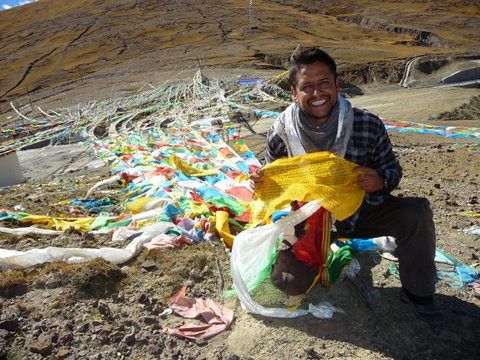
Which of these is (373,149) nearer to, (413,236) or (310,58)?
(413,236)

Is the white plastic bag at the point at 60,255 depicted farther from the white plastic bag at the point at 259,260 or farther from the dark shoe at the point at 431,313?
the dark shoe at the point at 431,313

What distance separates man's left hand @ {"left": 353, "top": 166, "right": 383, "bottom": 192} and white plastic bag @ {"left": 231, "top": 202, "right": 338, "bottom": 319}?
0.88 ft

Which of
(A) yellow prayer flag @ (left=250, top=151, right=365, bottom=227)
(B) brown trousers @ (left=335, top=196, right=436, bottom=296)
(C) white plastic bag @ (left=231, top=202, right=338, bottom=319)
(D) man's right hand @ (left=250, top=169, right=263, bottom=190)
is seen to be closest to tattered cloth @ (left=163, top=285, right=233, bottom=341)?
(C) white plastic bag @ (left=231, top=202, right=338, bottom=319)

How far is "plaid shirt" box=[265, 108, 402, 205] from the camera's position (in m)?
2.35

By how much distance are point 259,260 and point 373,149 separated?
917 mm

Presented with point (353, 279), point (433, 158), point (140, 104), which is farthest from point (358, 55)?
point (353, 279)

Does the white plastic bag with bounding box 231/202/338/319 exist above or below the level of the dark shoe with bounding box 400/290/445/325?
above

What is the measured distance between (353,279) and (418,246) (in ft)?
1.74

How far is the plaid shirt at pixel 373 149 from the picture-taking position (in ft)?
7.70

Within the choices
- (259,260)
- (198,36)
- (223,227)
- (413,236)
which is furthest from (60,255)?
(198,36)

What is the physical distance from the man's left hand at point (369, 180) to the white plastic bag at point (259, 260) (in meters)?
0.27

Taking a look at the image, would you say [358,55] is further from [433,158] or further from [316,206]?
[316,206]

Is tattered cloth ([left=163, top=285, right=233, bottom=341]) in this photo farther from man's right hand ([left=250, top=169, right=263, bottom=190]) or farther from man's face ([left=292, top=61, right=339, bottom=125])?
man's face ([left=292, top=61, right=339, bottom=125])

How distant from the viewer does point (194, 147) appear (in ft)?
22.6
